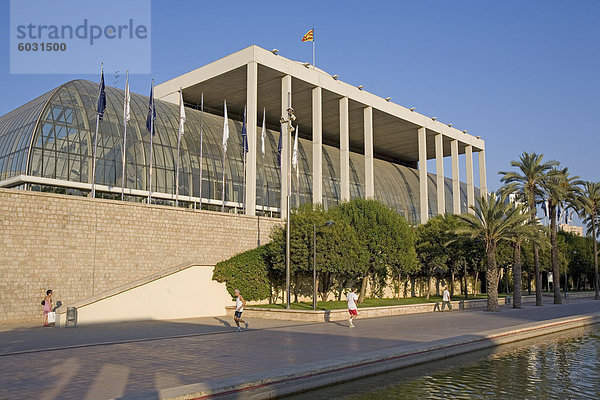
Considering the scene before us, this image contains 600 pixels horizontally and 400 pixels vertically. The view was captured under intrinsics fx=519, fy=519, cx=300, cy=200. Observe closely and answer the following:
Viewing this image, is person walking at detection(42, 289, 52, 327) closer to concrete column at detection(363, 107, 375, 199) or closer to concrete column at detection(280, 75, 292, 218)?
concrete column at detection(280, 75, 292, 218)

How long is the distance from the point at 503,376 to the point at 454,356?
3.30 m

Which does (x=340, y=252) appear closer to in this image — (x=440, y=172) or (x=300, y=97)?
(x=300, y=97)

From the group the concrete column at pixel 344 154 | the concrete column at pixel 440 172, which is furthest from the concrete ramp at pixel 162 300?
the concrete column at pixel 440 172

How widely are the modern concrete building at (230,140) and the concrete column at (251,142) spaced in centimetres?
9

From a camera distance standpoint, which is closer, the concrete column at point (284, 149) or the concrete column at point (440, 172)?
the concrete column at point (284, 149)

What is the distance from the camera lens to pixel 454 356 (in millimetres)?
16781

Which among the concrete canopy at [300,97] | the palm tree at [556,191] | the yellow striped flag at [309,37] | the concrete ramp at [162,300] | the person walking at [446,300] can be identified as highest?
the yellow striped flag at [309,37]

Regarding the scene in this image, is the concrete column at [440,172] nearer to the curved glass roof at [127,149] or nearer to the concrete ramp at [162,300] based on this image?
the curved glass roof at [127,149]

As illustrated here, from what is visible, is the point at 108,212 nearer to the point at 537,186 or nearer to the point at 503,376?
the point at 503,376

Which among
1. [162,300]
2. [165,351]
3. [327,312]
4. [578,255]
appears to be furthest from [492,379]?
[578,255]

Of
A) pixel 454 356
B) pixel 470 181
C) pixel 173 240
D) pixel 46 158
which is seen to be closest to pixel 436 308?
pixel 173 240

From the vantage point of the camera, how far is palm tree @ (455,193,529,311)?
37.5 m

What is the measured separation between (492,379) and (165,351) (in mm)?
9736

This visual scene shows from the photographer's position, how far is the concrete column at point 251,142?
139 ft
